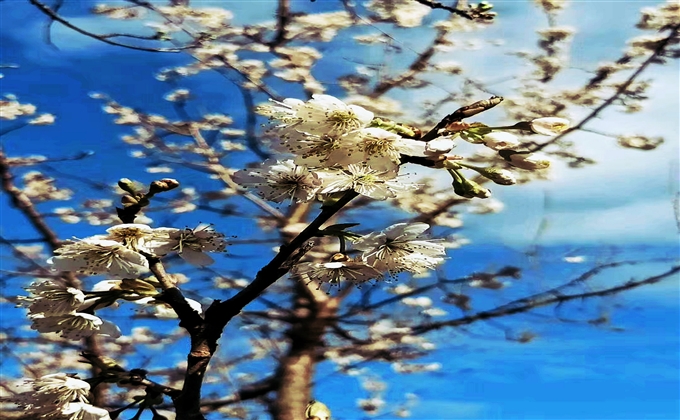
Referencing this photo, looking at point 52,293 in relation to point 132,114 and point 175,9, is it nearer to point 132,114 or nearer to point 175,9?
point 175,9

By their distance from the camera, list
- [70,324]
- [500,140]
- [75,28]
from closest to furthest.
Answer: [500,140]
[70,324]
[75,28]

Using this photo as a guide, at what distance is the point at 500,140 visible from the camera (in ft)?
1.55

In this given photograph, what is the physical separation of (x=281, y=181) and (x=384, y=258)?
10 cm

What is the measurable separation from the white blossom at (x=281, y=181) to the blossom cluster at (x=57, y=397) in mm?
208

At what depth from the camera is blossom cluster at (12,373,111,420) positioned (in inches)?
22.1

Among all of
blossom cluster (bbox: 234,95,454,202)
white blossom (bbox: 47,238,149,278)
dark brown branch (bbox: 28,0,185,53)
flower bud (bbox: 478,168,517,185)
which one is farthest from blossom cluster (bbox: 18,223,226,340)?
dark brown branch (bbox: 28,0,185,53)

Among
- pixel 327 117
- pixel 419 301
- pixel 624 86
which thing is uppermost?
pixel 327 117

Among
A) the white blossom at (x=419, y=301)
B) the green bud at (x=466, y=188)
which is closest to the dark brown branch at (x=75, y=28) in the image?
the white blossom at (x=419, y=301)

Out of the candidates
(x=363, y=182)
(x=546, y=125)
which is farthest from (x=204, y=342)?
(x=546, y=125)

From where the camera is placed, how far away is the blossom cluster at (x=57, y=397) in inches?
22.1

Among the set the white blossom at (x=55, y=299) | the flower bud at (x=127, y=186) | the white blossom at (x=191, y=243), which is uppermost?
the flower bud at (x=127, y=186)

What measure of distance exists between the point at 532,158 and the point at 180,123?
4.47 ft

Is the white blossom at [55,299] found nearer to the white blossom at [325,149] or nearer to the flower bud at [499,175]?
the white blossom at [325,149]

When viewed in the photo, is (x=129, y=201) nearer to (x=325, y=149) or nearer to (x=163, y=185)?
(x=163, y=185)
